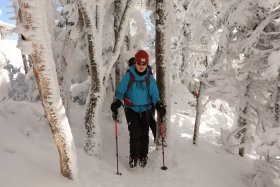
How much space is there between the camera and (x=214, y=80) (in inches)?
335

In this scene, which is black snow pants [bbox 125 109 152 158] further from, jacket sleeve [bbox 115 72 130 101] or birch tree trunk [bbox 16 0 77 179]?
birch tree trunk [bbox 16 0 77 179]

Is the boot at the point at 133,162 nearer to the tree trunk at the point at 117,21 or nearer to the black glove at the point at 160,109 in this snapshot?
the black glove at the point at 160,109

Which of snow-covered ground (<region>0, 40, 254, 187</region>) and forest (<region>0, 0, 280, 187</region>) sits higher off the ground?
forest (<region>0, 0, 280, 187</region>)

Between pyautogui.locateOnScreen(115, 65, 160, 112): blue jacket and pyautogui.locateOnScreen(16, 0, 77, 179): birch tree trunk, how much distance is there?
209 cm

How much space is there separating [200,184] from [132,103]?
2063 mm

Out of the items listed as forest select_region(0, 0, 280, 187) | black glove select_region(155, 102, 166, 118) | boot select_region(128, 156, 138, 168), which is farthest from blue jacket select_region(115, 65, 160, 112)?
boot select_region(128, 156, 138, 168)

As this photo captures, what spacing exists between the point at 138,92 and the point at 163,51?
1.11 meters

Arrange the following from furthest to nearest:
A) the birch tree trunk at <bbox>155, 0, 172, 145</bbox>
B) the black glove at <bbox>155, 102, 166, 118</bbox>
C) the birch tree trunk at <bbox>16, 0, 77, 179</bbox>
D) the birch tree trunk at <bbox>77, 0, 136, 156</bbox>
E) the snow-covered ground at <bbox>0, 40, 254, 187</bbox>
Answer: the birch tree trunk at <bbox>155, 0, 172, 145</bbox>
the black glove at <bbox>155, 102, 166, 118</bbox>
the birch tree trunk at <bbox>77, 0, 136, 156</bbox>
the snow-covered ground at <bbox>0, 40, 254, 187</bbox>
the birch tree trunk at <bbox>16, 0, 77, 179</bbox>

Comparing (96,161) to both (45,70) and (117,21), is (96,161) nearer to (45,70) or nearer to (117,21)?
(45,70)

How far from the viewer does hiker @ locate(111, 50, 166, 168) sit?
6508mm

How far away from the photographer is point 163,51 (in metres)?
6.97

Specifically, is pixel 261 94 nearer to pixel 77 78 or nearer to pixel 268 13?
pixel 268 13

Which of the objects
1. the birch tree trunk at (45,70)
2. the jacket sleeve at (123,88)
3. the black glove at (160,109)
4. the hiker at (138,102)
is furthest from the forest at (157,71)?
the black glove at (160,109)

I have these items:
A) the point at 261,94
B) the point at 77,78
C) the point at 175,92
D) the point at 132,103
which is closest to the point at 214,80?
the point at 261,94
